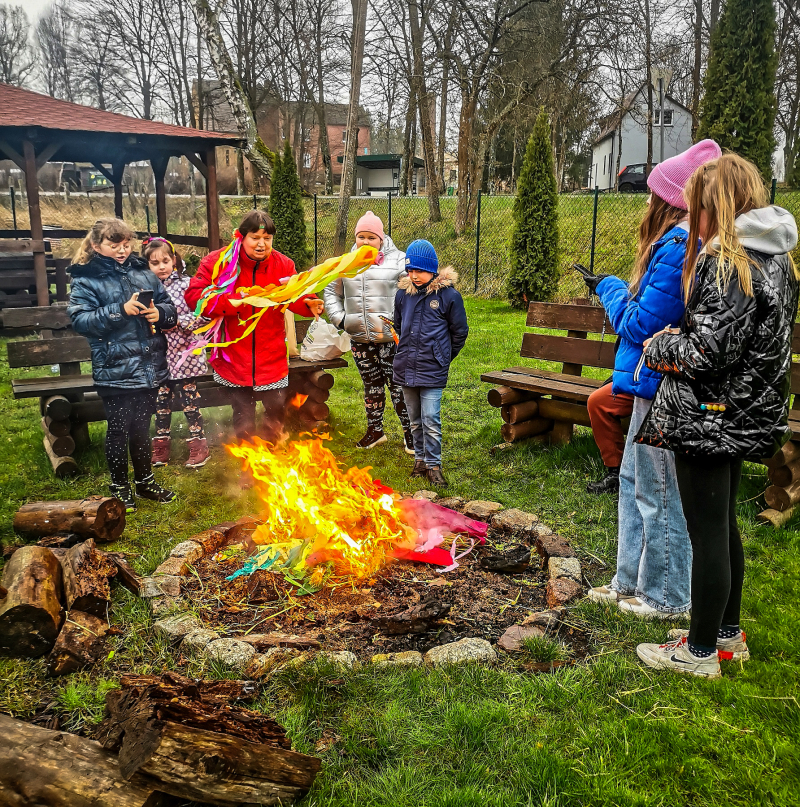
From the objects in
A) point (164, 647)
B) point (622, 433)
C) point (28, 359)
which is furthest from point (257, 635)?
point (28, 359)

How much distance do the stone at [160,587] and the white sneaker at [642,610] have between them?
2.32 meters

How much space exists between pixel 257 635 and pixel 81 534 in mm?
1749

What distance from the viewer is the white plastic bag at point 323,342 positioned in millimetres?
6336

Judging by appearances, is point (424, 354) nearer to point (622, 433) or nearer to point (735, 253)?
point (622, 433)

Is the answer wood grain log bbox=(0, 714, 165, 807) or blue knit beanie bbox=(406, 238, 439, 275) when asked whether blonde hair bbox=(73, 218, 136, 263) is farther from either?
wood grain log bbox=(0, 714, 165, 807)

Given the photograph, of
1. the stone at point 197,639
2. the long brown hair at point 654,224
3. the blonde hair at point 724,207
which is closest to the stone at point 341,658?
the stone at point 197,639

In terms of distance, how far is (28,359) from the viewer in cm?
575

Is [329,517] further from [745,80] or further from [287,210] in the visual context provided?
[287,210]

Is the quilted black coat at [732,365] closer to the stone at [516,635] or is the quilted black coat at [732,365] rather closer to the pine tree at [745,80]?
the stone at [516,635]

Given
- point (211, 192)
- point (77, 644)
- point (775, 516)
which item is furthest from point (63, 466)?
point (211, 192)

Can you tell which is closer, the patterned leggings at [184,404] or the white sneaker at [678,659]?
the white sneaker at [678,659]

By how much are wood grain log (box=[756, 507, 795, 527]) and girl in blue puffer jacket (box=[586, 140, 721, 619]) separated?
4.68 feet

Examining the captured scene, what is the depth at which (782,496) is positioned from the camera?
447 centimetres

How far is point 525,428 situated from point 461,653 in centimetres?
324
